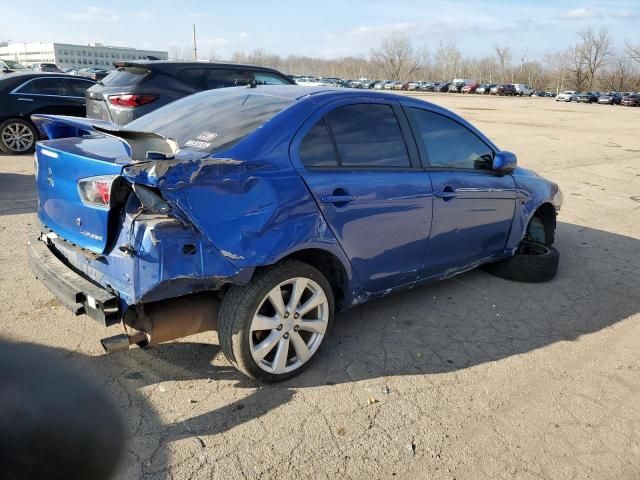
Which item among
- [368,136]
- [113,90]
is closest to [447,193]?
[368,136]

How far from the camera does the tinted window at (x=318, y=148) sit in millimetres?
3227

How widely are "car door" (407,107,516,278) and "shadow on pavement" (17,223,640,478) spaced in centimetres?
39

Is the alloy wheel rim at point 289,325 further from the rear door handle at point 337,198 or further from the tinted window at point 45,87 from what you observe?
the tinted window at point 45,87

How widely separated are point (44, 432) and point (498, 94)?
268 ft

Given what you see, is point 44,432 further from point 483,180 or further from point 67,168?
point 483,180

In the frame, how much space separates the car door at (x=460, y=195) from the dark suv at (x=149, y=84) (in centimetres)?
496

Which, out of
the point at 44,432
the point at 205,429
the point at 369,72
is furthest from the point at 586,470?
the point at 369,72

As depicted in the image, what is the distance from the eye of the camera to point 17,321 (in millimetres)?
3699

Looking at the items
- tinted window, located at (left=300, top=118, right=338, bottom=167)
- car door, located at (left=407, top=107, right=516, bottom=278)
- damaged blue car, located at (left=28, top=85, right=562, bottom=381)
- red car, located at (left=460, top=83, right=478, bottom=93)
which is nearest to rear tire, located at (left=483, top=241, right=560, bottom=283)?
car door, located at (left=407, top=107, right=516, bottom=278)

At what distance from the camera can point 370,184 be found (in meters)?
3.47

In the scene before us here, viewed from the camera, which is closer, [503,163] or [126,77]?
[503,163]

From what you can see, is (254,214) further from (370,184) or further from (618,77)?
(618,77)

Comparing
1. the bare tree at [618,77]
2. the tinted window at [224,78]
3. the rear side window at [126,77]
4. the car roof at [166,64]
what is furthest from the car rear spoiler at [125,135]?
the bare tree at [618,77]

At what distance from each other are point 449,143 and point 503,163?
598 millimetres
